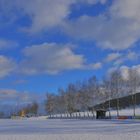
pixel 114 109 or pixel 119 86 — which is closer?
pixel 119 86

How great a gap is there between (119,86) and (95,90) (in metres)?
8.88

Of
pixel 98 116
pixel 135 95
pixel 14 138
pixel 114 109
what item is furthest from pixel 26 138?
pixel 114 109

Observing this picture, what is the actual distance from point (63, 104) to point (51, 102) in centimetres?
1866

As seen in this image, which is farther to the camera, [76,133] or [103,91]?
[103,91]

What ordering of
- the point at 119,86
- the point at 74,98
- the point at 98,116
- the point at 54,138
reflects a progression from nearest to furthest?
the point at 54,138
the point at 98,116
the point at 119,86
the point at 74,98

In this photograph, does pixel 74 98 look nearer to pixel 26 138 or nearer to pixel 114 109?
pixel 114 109

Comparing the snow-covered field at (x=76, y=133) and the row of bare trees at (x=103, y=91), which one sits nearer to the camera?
the snow-covered field at (x=76, y=133)

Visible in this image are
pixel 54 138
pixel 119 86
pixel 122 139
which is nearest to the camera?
pixel 122 139

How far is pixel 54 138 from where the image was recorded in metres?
30.8

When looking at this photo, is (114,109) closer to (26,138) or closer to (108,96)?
(108,96)

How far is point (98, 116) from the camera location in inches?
3765

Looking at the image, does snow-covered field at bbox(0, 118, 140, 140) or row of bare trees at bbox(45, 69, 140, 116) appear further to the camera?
row of bare trees at bbox(45, 69, 140, 116)

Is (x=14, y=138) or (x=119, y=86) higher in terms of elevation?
(x=119, y=86)

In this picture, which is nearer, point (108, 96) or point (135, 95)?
point (108, 96)
